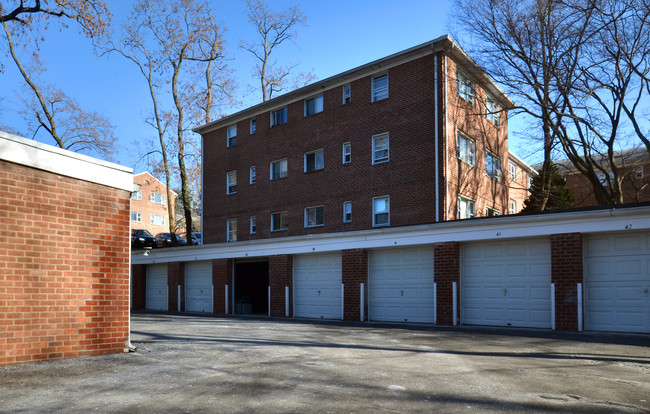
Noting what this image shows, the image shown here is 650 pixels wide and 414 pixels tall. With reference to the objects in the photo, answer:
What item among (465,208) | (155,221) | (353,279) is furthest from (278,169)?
(155,221)

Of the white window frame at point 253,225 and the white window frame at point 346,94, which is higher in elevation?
the white window frame at point 346,94

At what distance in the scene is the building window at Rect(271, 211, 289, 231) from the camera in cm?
2770

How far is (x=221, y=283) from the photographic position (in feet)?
83.1

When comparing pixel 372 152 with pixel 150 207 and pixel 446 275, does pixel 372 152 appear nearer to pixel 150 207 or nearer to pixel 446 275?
pixel 446 275

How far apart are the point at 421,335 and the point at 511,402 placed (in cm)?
791

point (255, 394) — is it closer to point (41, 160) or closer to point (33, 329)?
point (33, 329)

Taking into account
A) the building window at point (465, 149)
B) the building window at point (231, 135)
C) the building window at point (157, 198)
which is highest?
the building window at point (231, 135)

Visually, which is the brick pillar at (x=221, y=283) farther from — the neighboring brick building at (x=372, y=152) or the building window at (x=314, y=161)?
the building window at (x=314, y=161)

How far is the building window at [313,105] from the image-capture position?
26766mm

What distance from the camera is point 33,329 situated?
880 centimetres

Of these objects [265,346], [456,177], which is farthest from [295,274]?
[265,346]

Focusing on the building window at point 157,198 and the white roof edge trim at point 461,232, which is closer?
the white roof edge trim at point 461,232

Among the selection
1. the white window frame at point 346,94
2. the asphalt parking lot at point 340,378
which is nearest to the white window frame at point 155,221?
the white window frame at point 346,94

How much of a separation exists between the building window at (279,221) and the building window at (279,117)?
487cm
